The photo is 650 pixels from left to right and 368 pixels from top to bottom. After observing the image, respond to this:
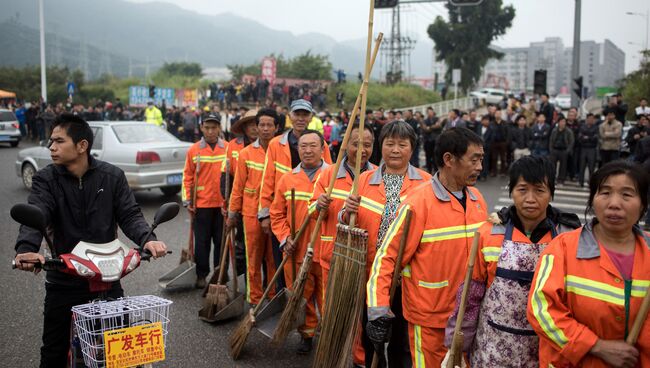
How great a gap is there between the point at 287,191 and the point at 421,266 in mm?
1929

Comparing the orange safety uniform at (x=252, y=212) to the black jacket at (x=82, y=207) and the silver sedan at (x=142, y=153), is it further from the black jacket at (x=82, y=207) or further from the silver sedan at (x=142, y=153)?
the silver sedan at (x=142, y=153)

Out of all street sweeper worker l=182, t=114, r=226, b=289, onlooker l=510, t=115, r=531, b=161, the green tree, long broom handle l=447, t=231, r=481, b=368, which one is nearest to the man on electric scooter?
long broom handle l=447, t=231, r=481, b=368

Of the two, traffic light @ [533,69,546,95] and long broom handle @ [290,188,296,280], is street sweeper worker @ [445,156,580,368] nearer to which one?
long broom handle @ [290,188,296,280]

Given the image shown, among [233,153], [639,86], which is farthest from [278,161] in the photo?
[639,86]

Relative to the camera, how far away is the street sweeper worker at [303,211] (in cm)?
464

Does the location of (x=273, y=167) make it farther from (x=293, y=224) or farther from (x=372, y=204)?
(x=372, y=204)

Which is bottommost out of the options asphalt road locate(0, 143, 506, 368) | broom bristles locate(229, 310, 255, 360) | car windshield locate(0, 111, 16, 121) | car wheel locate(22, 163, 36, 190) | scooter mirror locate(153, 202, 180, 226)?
asphalt road locate(0, 143, 506, 368)

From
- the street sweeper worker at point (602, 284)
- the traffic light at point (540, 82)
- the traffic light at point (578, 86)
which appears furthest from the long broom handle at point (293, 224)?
the traffic light at point (540, 82)

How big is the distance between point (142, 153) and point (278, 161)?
6126 millimetres

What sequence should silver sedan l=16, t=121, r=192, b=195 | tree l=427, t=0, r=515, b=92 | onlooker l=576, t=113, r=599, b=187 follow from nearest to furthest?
silver sedan l=16, t=121, r=192, b=195 < onlooker l=576, t=113, r=599, b=187 < tree l=427, t=0, r=515, b=92

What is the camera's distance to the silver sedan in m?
10.6

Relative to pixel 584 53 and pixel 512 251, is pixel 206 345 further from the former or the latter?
pixel 584 53

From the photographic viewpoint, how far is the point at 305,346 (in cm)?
471

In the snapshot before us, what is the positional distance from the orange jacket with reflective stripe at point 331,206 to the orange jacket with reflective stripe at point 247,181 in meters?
1.46
